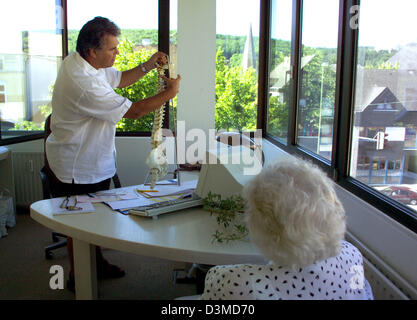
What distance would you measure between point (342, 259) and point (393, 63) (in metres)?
1.23

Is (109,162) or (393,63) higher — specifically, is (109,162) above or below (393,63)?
below

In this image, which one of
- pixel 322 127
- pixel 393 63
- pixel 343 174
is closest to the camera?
pixel 393 63

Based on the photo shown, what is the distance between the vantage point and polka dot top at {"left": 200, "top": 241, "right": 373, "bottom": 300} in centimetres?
105

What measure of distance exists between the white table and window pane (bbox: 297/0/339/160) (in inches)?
54.9

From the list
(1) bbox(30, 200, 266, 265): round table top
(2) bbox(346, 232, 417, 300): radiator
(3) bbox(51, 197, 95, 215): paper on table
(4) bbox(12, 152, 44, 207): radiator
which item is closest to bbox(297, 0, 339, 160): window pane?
(2) bbox(346, 232, 417, 300): radiator

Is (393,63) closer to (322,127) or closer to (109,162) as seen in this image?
(322,127)

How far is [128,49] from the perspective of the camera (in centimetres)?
454

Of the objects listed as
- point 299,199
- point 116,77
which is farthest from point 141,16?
point 299,199

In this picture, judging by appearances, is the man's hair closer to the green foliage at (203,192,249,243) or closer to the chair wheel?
the green foliage at (203,192,249,243)

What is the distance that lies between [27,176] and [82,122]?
90.5 inches

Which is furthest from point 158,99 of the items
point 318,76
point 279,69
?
point 279,69

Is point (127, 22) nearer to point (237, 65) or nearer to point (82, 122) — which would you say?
point (237, 65)

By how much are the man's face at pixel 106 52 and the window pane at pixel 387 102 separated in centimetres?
142

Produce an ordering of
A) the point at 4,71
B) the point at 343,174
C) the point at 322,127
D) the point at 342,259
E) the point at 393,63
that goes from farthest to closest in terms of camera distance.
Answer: the point at 4,71
the point at 322,127
the point at 343,174
the point at 393,63
the point at 342,259
